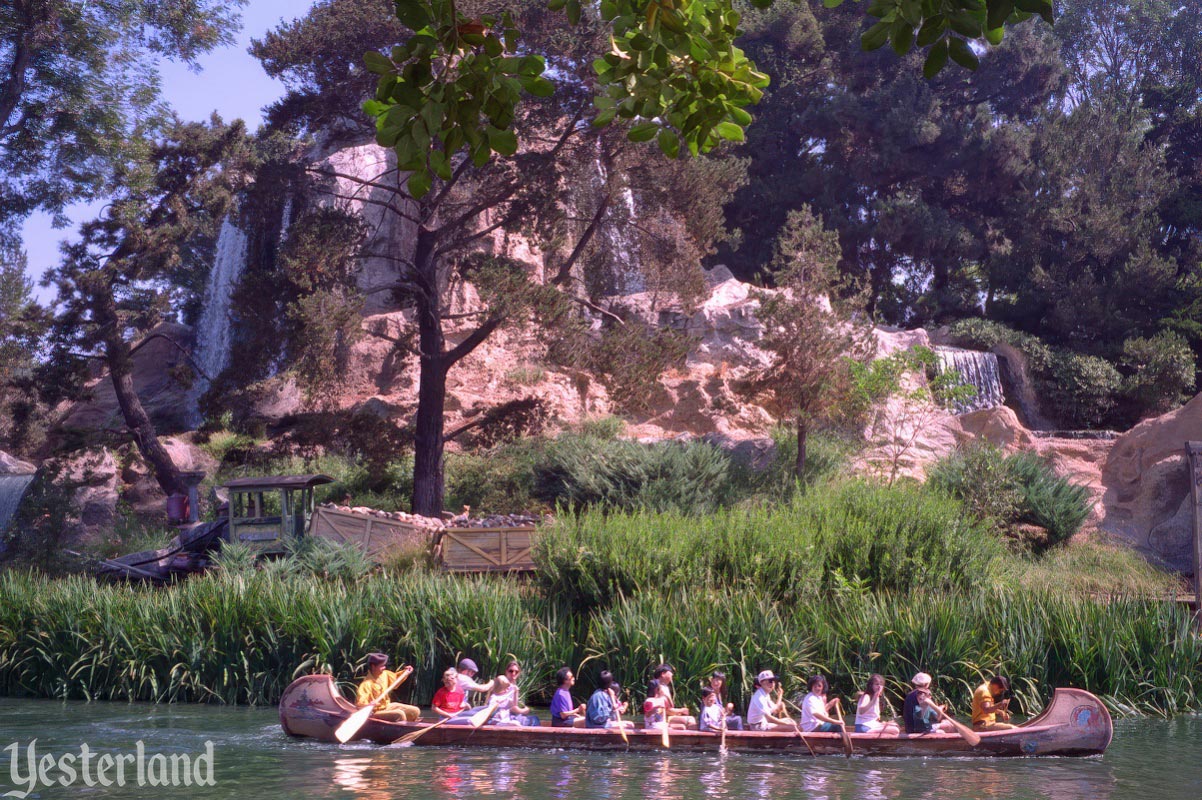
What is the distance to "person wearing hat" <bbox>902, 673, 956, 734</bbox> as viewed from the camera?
42.6 feet

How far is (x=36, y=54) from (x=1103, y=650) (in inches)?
926

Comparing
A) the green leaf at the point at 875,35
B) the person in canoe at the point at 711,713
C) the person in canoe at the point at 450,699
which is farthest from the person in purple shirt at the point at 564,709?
the green leaf at the point at 875,35

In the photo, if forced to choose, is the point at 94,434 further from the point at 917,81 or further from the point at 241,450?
the point at 917,81

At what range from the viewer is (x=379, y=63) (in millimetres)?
3869

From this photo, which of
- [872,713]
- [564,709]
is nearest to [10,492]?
[564,709]

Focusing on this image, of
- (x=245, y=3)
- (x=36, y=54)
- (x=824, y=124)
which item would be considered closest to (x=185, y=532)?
(x=36, y=54)

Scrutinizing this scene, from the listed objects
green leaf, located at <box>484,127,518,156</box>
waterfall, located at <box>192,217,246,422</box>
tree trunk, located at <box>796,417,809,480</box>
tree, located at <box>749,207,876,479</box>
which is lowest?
green leaf, located at <box>484,127,518,156</box>

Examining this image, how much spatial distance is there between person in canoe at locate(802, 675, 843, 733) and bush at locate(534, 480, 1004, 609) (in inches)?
101

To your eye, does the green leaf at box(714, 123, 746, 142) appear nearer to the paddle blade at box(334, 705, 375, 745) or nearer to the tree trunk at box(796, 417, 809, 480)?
the paddle blade at box(334, 705, 375, 745)

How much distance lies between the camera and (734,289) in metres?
38.4

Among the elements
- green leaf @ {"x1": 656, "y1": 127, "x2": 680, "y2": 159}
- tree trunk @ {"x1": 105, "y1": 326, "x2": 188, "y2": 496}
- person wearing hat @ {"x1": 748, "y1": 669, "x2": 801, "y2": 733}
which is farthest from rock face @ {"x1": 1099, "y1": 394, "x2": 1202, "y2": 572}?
tree trunk @ {"x1": 105, "y1": 326, "x2": 188, "y2": 496}

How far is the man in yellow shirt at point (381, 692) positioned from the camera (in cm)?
1353

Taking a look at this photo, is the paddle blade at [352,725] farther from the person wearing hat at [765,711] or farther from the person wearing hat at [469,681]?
the person wearing hat at [765,711]

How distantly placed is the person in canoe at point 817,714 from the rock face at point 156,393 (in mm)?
30667
